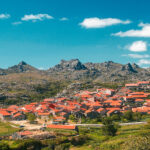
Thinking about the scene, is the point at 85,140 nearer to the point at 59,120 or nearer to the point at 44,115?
the point at 59,120

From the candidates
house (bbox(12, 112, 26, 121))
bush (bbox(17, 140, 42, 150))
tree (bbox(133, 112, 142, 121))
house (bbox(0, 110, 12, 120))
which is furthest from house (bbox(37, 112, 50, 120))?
tree (bbox(133, 112, 142, 121))

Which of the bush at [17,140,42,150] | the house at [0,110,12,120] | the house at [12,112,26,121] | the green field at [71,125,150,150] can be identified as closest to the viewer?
the bush at [17,140,42,150]

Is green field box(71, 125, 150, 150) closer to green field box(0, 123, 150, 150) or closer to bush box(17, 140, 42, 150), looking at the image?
green field box(0, 123, 150, 150)

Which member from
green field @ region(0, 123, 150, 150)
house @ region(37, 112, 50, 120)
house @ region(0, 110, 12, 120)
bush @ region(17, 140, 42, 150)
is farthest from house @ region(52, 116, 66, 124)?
house @ region(0, 110, 12, 120)

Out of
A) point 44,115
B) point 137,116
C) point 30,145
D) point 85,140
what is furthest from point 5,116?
point 137,116

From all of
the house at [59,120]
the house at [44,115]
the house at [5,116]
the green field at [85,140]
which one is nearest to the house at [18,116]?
the house at [5,116]

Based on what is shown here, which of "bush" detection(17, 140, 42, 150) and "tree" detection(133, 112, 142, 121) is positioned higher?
"tree" detection(133, 112, 142, 121)

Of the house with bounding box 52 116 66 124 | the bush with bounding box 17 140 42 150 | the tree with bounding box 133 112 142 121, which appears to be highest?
Result: the tree with bounding box 133 112 142 121

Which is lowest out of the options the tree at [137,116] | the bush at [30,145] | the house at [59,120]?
the bush at [30,145]

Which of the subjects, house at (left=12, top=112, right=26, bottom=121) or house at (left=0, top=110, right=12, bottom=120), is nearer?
house at (left=12, top=112, right=26, bottom=121)

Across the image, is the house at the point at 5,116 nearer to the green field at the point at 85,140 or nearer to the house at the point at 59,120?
the house at the point at 59,120

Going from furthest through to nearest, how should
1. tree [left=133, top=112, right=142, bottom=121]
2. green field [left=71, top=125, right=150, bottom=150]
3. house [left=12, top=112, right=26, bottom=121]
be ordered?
house [left=12, top=112, right=26, bottom=121] → tree [left=133, top=112, right=142, bottom=121] → green field [left=71, top=125, right=150, bottom=150]

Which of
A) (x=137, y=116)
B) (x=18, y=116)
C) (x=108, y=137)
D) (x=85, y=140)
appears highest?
(x=18, y=116)

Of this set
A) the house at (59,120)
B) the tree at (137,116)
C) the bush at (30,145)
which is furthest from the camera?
the house at (59,120)
